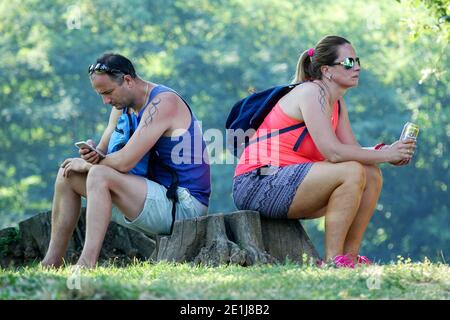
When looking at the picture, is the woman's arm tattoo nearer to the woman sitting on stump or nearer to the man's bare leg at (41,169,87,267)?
the woman sitting on stump

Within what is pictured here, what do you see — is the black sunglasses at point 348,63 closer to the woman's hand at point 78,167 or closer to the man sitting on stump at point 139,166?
the man sitting on stump at point 139,166

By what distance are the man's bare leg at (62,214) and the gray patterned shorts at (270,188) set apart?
1086 mm

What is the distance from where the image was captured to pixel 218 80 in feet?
135

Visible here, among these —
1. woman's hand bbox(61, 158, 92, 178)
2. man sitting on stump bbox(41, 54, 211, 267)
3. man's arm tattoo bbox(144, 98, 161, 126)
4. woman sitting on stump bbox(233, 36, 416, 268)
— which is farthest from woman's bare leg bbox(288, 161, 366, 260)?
woman's hand bbox(61, 158, 92, 178)

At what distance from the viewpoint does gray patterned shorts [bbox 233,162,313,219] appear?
8055 millimetres

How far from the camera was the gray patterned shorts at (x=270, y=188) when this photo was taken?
26.4 ft

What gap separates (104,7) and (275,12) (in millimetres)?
6038

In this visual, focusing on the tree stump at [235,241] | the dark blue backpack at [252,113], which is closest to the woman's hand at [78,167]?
the tree stump at [235,241]

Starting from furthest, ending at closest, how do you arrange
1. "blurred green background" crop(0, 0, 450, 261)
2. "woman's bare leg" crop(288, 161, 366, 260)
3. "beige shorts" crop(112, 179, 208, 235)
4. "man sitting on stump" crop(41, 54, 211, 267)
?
1. "blurred green background" crop(0, 0, 450, 261)
2. "beige shorts" crop(112, 179, 208, 235)
3. "man sitting on stump" crop(41, 54, 211, 267)
4. "woman's bare leg" crop(288, 161, 366, 260)

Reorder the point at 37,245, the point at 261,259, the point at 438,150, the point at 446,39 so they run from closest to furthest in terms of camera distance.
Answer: the point at 261,259, the point at 37,245, the point at 446,39, the point at 438,150

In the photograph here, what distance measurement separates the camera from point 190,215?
8.44 meters

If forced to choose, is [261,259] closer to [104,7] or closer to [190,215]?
[190,215]

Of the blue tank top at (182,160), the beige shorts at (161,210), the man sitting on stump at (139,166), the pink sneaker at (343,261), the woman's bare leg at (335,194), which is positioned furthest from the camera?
the blue tank top at (182,160)
